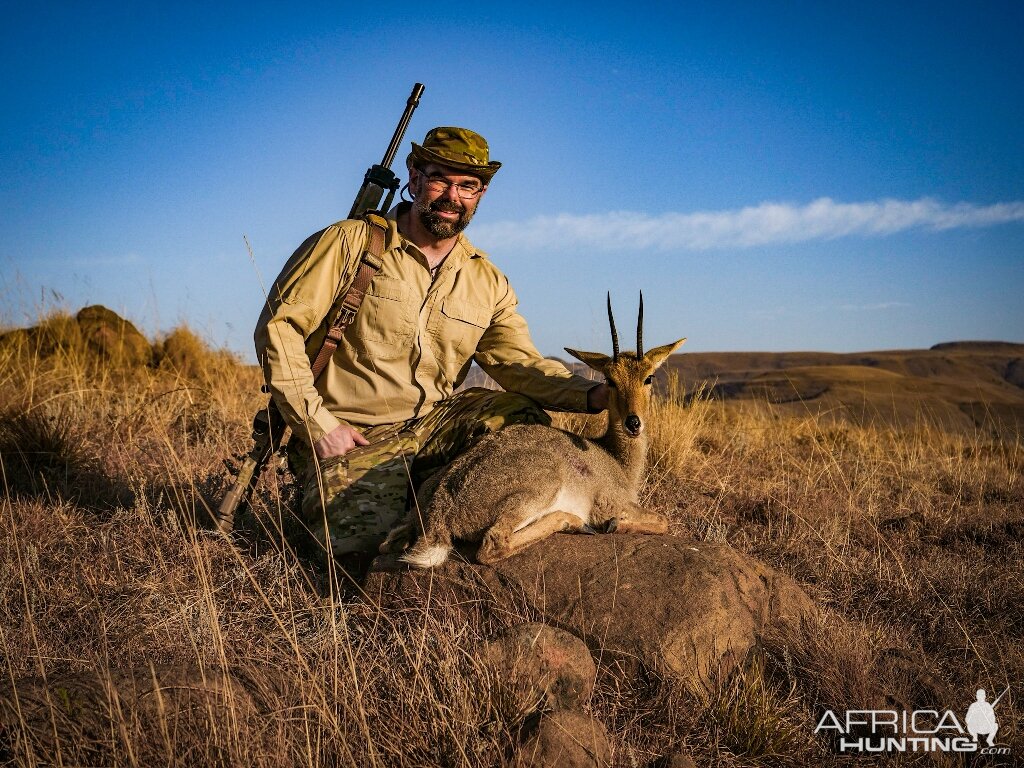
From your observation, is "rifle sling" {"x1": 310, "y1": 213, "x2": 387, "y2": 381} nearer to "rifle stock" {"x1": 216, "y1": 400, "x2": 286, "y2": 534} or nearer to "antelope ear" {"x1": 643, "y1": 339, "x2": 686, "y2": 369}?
"rifle stock" {"x1": 216, "y1": 400, "x2": 286, "y2": 534}

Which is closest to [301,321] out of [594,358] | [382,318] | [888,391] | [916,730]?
[382,318]

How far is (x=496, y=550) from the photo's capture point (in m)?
3.80

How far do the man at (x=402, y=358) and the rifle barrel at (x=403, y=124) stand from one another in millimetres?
352

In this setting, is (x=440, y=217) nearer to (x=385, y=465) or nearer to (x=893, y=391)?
(x=385, y=465)

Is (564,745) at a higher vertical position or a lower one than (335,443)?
lower

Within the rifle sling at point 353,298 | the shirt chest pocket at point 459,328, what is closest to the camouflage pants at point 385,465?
the shirt chest pocket at point 459,328

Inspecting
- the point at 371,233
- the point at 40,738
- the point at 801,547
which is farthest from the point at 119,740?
the point at 801,547

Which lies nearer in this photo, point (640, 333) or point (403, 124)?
point (640, 333)

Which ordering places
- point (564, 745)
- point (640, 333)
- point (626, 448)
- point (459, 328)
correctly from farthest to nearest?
point (459, 328), point (626, 448), point (640, 333), point (564, 745)

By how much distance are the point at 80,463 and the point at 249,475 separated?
279 centimetres

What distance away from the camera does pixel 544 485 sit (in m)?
4.07

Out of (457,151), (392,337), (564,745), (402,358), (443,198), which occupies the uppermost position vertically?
(457,151)

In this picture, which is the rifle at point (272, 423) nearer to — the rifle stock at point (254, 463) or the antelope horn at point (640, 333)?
the rifle stock at point (254, 463)

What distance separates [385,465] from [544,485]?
1.24 metres
